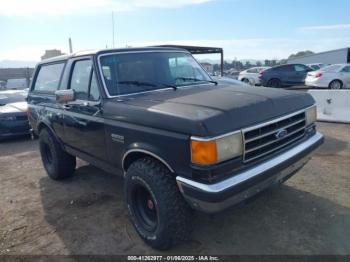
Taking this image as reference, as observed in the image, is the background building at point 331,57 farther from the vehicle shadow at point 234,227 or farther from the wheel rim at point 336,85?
the vehicle shadow at point 234,227

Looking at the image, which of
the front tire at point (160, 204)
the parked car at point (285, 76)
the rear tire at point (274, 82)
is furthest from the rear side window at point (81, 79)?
the rear tire at point (274, 82)

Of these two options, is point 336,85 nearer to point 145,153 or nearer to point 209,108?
point 209,108

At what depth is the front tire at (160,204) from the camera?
2.96 m

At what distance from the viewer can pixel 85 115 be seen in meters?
4.00

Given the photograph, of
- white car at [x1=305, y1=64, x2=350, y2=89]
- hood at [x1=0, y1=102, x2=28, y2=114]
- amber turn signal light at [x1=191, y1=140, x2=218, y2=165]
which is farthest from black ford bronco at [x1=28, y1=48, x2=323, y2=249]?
white car at [x1=305, y1=64, x2=350, y2=89]

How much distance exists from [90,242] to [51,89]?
2.64 metres

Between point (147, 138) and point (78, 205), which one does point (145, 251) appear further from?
point (78, 205)

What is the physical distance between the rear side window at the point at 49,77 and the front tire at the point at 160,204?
2350 millimetres

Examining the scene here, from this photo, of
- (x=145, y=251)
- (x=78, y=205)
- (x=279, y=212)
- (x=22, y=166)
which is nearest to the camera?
(x=145, y=251)

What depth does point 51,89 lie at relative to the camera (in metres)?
5.07

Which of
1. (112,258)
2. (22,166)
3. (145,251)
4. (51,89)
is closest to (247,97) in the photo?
(145,251)

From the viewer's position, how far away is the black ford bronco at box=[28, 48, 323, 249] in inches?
106

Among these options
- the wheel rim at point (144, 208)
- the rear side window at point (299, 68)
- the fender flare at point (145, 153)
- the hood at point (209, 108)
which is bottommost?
the wheel rim at point (144, 208)

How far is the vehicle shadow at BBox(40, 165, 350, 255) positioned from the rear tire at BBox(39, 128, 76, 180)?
0.67 meters
